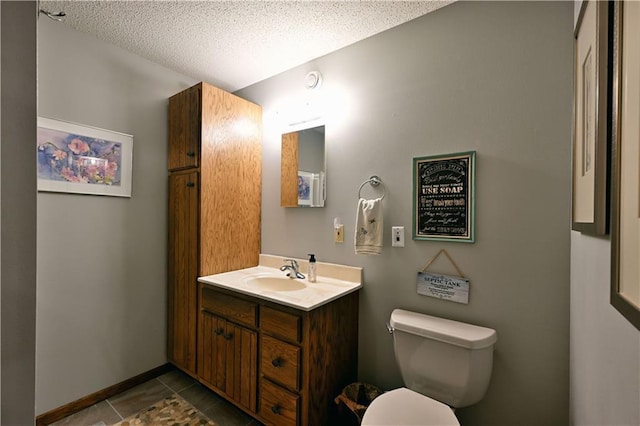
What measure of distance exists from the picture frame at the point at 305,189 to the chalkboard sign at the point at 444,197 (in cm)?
74

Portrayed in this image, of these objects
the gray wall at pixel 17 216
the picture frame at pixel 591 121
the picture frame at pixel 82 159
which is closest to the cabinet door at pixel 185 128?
the picture frame at pixel 82 159

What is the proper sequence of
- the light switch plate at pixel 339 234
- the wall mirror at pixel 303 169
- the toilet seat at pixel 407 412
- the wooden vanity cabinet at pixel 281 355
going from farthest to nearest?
the wall mirror at pixel 303 169
the light switch plate at pixel 339 234
the wooden vanity cabinet at pixel 281 355
the toilet seat at pixel 407 412

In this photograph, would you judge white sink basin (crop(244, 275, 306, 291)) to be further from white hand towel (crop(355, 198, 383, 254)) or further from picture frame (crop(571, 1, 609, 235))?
picture frame (crop(571, 1, 609, 235))

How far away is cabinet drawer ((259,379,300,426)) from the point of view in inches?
57.8

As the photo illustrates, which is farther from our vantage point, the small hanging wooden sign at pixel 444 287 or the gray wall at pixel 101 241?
the gray wall at pixel 101 241

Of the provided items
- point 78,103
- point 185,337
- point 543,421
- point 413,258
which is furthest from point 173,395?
point 543,421

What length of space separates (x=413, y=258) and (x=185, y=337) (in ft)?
5.72

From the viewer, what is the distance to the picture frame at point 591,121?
678 millimetres

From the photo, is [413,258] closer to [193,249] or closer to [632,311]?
[632,311]

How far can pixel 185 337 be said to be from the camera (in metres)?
2.11

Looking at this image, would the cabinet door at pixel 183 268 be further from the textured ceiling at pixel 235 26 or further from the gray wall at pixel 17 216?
the gray wall at pixel 17 216

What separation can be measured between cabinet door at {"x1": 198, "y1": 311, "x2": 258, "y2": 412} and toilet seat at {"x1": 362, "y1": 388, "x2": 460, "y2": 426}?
2.48 ft

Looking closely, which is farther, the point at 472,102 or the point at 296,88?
the point at 296,88

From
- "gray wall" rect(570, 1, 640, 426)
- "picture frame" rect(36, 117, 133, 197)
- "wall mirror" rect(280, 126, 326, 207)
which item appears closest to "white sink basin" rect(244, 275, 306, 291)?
"wall mirror" rect(280, 126, 326, 207)
